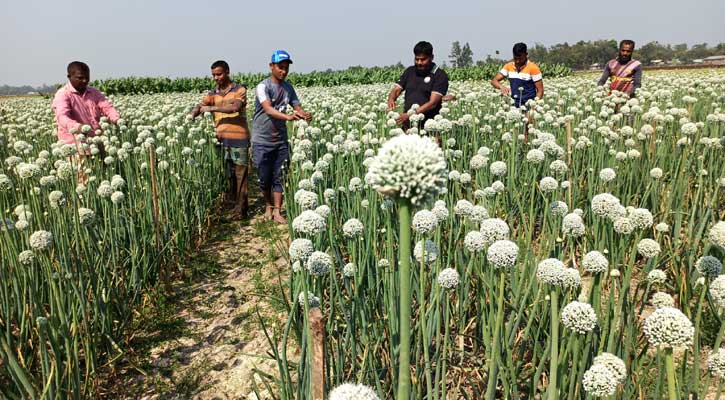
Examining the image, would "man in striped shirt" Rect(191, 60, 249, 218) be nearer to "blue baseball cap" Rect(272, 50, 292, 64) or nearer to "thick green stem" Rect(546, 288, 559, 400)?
"blue baseball cap" Rect(272, 50, 292, 64)

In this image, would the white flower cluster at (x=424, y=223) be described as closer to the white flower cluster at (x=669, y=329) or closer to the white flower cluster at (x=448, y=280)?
the white flower cluster at (x=448, y=280)

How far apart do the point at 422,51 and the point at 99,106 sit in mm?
4233

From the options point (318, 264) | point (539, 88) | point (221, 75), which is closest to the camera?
point (318, 264)

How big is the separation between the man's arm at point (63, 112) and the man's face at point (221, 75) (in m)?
1.72

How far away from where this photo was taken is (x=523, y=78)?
7234 mm

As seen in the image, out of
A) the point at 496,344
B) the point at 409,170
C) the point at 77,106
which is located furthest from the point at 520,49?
the point at 409,170

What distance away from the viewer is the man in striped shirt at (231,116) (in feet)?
19.7

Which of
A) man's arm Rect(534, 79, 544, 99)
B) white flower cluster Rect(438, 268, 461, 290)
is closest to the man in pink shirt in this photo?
white flower cluster Rect(438, 268, 461, 290)

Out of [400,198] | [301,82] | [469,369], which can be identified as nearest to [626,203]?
[469,369]

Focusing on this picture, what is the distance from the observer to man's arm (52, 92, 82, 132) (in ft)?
16.7

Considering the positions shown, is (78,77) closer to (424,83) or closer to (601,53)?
(424,83)

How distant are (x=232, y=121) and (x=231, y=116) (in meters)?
0.07

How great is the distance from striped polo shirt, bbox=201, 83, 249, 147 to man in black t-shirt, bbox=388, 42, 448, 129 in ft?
6.57

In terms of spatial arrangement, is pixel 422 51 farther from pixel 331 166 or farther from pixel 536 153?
pixel 536 153
